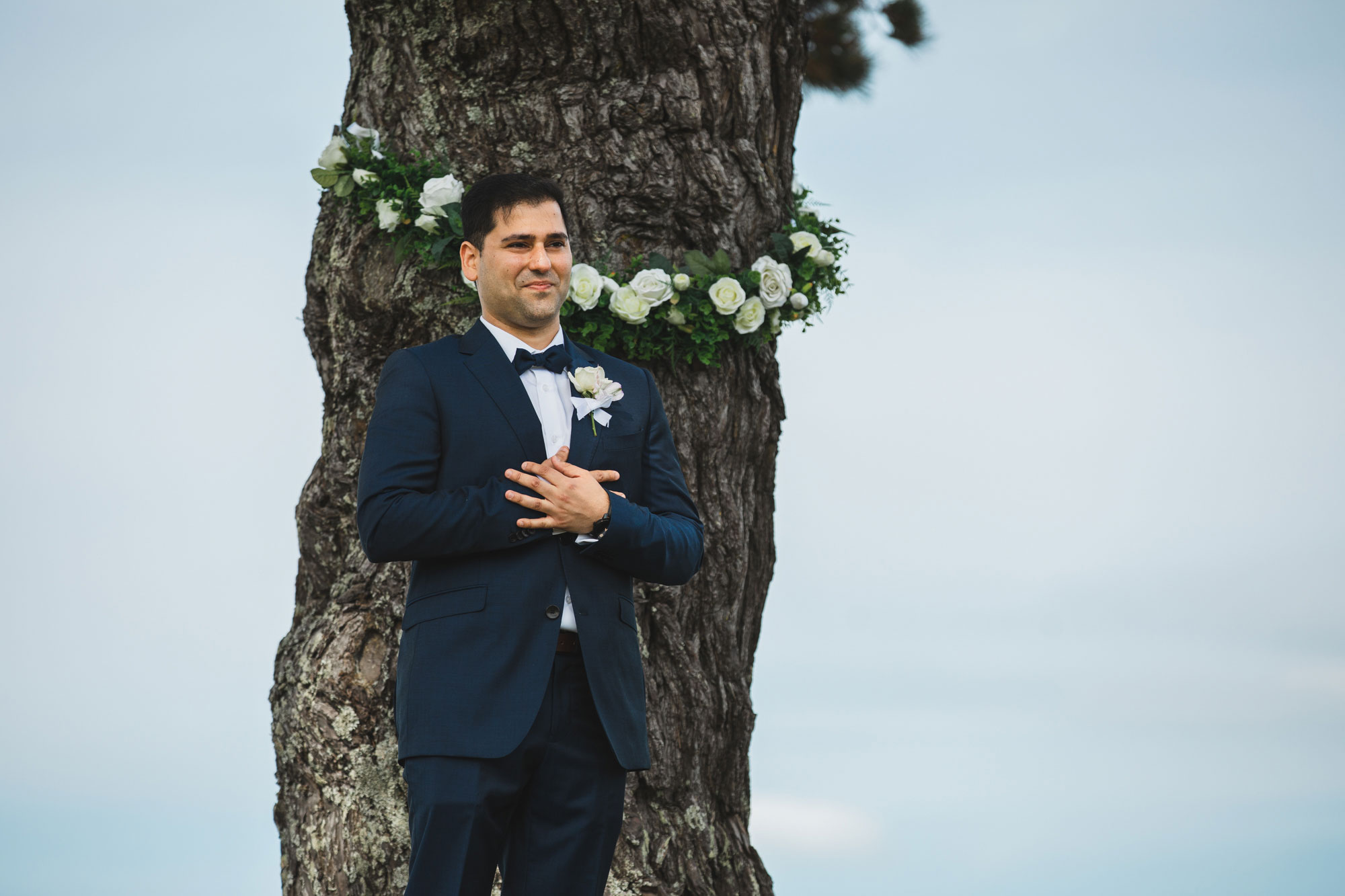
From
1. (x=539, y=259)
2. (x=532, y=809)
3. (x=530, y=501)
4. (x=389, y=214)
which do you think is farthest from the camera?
(x=389, y=214)

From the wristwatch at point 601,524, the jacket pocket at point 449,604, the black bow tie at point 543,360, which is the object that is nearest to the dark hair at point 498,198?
the black bow tie at point 543,360

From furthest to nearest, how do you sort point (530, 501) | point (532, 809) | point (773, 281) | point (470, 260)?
point (773, 281), point (470, 260), point (532, 809), point (530, 501)

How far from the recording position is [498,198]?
3.00 m

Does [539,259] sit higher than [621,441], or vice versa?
[539,259]

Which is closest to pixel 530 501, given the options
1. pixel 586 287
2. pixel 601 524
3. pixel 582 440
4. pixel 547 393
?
pixel 601 524

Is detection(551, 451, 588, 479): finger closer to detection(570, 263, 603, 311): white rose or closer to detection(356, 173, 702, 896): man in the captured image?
detection(356, 173, 702, 896): man

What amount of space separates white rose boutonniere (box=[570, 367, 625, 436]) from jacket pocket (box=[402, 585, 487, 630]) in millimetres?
459

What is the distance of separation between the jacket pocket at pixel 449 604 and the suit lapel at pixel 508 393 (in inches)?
12.7

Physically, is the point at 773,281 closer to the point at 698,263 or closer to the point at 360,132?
the point at 698,263

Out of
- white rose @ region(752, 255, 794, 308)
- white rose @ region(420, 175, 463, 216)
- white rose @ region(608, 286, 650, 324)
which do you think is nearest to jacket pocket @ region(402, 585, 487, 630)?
white rose @ region(608, 286, 650, 324)

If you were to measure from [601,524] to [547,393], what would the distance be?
0.39 m

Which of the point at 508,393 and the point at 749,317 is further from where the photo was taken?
the point at 749,317

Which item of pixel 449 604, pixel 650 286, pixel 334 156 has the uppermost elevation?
pixel 334 156

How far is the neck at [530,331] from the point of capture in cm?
303
